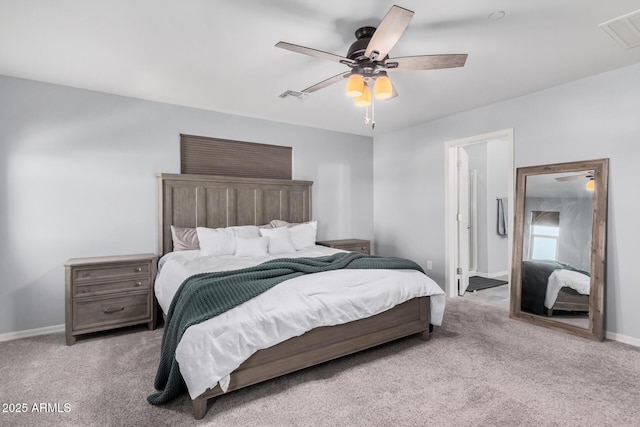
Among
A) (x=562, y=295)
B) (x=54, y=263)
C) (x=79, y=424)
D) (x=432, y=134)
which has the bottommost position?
(x=79, y=424)

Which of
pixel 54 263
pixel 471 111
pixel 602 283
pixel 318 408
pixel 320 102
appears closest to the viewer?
pixel 318 408

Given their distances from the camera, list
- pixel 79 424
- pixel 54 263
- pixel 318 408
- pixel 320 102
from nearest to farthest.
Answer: pixel 79 424
pixel 318 408
pixel 54 263
pixel 320 102

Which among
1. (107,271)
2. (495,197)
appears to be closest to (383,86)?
(107,271)

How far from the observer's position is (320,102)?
3979 millimetres

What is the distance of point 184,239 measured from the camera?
12.4 feet

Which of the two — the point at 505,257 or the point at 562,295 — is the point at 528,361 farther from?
the point at 505,257

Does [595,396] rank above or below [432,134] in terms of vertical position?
below

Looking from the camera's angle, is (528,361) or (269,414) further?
(528,361)

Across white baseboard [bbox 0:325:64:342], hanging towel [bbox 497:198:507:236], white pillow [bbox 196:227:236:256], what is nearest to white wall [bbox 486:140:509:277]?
hanging towel [bbox 497:198:507:236]

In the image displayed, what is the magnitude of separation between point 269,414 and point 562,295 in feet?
10.3

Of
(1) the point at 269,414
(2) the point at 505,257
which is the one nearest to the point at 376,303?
(1) the point at 269,414

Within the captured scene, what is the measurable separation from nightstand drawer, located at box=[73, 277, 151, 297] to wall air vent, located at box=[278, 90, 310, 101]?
2.43m

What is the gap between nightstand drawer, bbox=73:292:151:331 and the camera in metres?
3.13

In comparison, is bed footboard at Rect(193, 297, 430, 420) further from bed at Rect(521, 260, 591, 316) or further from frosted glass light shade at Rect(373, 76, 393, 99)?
frosted glass light shade at Rect(373, 76, 393, 99)
